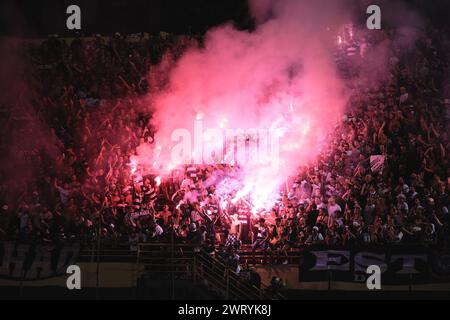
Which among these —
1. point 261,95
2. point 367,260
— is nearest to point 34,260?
point 261,95

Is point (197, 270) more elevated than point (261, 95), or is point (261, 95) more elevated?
point (261, 95)

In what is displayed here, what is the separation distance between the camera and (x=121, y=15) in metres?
17.3

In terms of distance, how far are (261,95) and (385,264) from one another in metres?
4.44

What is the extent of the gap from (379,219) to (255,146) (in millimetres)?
3104

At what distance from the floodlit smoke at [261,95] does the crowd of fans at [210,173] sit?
1.29 ft

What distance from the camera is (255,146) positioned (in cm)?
1393

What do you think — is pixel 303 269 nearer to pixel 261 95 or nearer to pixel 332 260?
pixel 332 260

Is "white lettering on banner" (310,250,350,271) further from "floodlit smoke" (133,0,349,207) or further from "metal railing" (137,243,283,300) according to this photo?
"floodlit smoke" (133,0,349,207)

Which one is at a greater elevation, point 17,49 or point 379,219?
point 17,49

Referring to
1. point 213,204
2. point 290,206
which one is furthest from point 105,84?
point 290,206

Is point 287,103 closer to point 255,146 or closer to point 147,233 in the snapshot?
point 255,146

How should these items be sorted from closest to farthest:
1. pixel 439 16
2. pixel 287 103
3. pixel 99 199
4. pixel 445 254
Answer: pixel 445 254, pixel 99 199, pixel 287 103, pixel 439 16

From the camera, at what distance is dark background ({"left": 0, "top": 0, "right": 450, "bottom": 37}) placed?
1639cm

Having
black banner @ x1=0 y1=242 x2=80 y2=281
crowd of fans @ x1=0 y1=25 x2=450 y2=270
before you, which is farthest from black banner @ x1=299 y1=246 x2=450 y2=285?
black banner @ x1=0 y1=242 x2=80 y2=281
